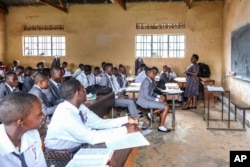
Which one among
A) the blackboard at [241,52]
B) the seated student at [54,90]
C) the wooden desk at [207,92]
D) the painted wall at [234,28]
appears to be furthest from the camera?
the wooden desk at [207,92]

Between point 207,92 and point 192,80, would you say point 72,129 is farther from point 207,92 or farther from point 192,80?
point 207,92

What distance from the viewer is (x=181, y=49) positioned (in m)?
10.6

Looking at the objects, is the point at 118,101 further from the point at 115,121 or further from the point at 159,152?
the point at 115,121

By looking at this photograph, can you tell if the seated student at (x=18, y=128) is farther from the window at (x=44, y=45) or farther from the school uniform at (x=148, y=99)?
the window at (x=44, y=45)

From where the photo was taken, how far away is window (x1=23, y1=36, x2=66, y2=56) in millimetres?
11398

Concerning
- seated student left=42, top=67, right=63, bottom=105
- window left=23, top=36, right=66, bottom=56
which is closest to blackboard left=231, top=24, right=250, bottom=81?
seated student left=42, top=67, right=63, bottom=105

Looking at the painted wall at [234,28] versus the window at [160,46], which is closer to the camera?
the painted wall at [234,28]

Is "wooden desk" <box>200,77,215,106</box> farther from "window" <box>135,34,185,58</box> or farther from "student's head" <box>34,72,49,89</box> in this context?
"student's head" <box>34,72,49,89</box>

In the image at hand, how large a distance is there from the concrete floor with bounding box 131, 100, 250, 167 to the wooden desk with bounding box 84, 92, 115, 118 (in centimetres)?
77

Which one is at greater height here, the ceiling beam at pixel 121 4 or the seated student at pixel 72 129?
the ceiling beam at pixel 121 4

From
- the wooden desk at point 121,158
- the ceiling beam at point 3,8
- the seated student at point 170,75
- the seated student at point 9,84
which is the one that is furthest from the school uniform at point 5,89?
the ceiling beam at point 3,8

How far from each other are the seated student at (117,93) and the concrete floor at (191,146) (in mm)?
513

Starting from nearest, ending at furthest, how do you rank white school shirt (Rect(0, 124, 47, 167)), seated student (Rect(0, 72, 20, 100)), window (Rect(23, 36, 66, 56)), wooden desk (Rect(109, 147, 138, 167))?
white school shirt (Rect(0, 124, 47, 167)), wooden desk (Rect(109, 147, 138, 167)), seated student (Rect(0, 72, 20, 100)), window (Rect(23, 36, 66, 56))

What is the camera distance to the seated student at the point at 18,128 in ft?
4.45
